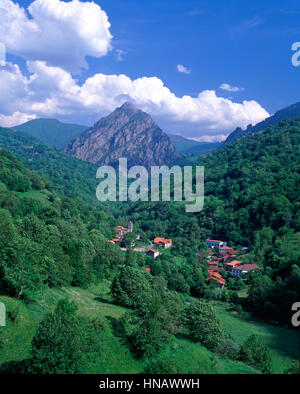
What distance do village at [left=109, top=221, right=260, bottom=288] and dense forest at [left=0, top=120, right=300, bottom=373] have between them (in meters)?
1.92

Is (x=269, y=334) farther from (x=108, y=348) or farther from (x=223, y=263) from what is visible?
(x=223, y=263)

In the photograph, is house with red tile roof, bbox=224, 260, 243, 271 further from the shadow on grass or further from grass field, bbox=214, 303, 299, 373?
the shadow on grass

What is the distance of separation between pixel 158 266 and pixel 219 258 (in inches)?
874

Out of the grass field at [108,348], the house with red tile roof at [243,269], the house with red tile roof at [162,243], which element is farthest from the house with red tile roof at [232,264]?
the grass field at [108,348]

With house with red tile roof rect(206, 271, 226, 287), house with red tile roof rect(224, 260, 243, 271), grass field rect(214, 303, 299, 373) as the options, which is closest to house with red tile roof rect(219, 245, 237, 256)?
house with red tile roof rect(224, 260, 243, 271)

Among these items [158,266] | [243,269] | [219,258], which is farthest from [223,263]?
[158,266]

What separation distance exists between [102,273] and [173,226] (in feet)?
202

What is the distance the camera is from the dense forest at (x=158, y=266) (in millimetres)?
17172

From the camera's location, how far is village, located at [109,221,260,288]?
56828 millimetres

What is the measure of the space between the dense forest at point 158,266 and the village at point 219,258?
6.29 feet

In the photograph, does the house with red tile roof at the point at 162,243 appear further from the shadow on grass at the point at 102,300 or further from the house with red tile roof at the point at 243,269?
the shadow on grass at the point at 102,300
